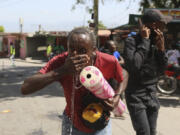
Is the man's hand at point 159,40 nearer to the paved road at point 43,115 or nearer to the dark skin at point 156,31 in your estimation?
the dark skin at point 156,31

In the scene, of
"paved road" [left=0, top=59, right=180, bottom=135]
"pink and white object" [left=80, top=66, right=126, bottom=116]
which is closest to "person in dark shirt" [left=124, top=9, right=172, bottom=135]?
"pink and white object" [left=80, top=66, right=126, bottom=116]

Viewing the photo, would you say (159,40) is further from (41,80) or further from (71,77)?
(41,80)

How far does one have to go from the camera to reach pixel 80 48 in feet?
5.07

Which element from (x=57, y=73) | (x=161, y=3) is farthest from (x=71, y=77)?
(x=161, y=3)

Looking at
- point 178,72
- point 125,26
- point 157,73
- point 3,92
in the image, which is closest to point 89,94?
point 157,73

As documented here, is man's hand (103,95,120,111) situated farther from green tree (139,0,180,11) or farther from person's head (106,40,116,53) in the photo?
green tree (139,0,180,11)

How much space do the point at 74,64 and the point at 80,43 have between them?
0.16 meters

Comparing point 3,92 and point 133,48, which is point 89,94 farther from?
point 3,92

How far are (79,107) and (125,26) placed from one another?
9648 mm

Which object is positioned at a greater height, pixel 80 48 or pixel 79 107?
pixel 80 48

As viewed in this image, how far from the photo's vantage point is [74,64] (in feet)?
4.92

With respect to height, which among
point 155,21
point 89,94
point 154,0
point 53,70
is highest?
point 154,0

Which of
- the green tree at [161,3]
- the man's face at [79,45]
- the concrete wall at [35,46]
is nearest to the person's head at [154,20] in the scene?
the man's face at [79,45]

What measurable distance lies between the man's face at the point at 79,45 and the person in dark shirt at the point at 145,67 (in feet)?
2.90
